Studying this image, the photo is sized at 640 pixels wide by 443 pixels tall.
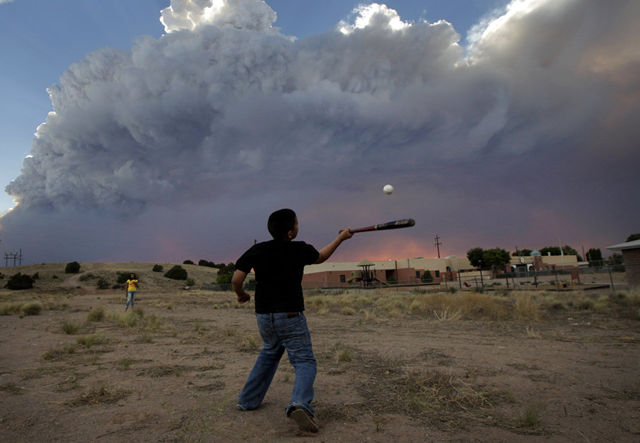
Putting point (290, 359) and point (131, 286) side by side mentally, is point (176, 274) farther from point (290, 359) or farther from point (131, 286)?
point (290, 359)

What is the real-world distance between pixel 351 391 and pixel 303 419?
1372 millimetres

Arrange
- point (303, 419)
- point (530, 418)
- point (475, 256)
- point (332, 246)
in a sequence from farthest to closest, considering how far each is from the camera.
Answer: point (475, 256) < point (332, 246) < point (530, 418) < point (303, 419)

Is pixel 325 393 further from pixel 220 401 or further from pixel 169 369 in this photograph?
pixel 169 369

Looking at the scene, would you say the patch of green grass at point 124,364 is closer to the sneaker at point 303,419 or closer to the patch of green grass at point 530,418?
the sneaker at point 303,419

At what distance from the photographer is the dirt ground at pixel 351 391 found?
2.98 metres

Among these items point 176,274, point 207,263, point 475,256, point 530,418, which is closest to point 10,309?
point 530,418

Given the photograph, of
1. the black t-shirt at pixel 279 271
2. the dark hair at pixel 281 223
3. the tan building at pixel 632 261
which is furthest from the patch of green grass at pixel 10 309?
the tan building at pixel 632 261

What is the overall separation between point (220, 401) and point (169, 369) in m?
1.93

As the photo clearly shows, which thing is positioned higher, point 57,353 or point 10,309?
point 10,309

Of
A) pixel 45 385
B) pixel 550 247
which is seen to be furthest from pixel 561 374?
pixel 550 247

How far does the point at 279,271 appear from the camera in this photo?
3.33 m

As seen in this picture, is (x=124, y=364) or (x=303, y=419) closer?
(x=303, y=419)

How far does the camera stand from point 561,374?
15.4 feet

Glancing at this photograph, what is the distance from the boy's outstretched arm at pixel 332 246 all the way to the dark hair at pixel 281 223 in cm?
38
